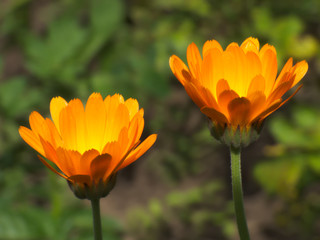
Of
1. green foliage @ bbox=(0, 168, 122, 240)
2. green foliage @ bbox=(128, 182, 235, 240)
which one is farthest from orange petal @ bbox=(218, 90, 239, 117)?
green foliage @ bbox=(128, 182, 235, 240)

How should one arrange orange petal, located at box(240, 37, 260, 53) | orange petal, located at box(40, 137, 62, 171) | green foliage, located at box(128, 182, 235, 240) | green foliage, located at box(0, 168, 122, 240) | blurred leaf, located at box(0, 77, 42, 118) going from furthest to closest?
green foliage, located at box(128, 182, 235, 240)
blurred leaf, located at box(0, 77, 42, 118)
green foliage, located at box(0, 168, 122, 240)
orange petal, located at box(240, 37, 260, 53)
orange petal, located at box(40, 137, 62, 171)

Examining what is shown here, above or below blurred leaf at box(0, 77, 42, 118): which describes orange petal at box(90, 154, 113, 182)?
below

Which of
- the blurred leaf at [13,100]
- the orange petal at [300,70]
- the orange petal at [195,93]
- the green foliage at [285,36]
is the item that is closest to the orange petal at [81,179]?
the orange petal at [195,93]

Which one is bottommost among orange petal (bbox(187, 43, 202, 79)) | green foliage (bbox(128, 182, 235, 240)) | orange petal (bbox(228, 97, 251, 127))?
orange petal (bbox(228, 97, 251, 127))

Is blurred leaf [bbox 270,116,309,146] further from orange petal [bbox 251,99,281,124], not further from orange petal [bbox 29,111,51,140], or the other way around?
orange petal [bbox 29,111,51,140]

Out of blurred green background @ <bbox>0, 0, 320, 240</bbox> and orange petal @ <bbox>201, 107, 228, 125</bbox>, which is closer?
orange petal @ <bbox>201, 107, 228, 125</bbox>

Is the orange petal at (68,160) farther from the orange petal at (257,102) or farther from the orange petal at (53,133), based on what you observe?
the orange petal at (257,102)

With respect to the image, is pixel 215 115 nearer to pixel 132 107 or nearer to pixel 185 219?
pixel 132 107
